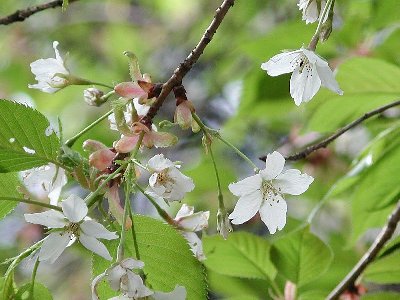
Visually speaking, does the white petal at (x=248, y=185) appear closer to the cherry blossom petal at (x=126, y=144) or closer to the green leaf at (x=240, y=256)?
the cherry blossom petal at (x=126, y=144)

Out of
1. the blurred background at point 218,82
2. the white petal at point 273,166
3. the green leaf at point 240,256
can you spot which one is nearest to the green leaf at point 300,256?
the green leaf at point 240,256

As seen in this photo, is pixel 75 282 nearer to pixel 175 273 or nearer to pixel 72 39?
pixel 72 39

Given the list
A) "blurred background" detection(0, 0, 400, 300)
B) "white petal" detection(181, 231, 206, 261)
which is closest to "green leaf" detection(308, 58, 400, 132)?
"blurred background" detection(0, 0, 400, 300)

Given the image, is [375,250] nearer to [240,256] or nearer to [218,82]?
[240,256]

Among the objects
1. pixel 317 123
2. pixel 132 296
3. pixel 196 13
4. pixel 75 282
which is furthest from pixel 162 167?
pixel 196 13

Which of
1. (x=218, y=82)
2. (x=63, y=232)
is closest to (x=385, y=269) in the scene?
(x=63, y=232)

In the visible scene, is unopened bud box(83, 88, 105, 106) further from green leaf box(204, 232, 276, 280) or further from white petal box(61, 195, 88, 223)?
green leaf box(204, 232, 276, 280)
